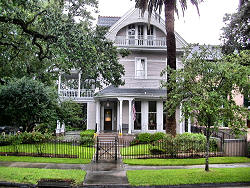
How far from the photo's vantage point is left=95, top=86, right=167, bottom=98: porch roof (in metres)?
20.5

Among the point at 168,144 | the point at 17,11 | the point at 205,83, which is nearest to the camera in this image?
the point at 205,83

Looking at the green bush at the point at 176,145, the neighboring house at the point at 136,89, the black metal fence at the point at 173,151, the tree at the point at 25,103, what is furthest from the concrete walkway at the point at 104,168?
the neighboring house at the point at 136,89

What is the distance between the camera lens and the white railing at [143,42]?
22.4 meters

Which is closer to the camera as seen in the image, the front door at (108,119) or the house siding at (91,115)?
the front door at (108,119)

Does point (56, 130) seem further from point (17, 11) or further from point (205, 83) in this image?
point (205, 83)

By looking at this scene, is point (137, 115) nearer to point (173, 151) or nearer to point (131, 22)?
point (173, 151)

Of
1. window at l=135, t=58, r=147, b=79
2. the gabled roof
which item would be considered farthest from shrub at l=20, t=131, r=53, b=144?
the gabled roof

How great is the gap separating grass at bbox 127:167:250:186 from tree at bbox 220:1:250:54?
1313cm

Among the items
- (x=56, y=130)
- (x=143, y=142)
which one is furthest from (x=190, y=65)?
(x=56, y=130)

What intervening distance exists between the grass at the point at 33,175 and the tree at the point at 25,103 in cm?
711

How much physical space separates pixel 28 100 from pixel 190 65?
40.2 feet

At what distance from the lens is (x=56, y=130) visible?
22.7 m

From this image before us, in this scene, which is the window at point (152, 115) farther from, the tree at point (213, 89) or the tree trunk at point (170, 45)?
the tree at point (213, 89)

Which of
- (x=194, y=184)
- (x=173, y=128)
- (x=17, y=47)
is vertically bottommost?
(x=194, y=184)
